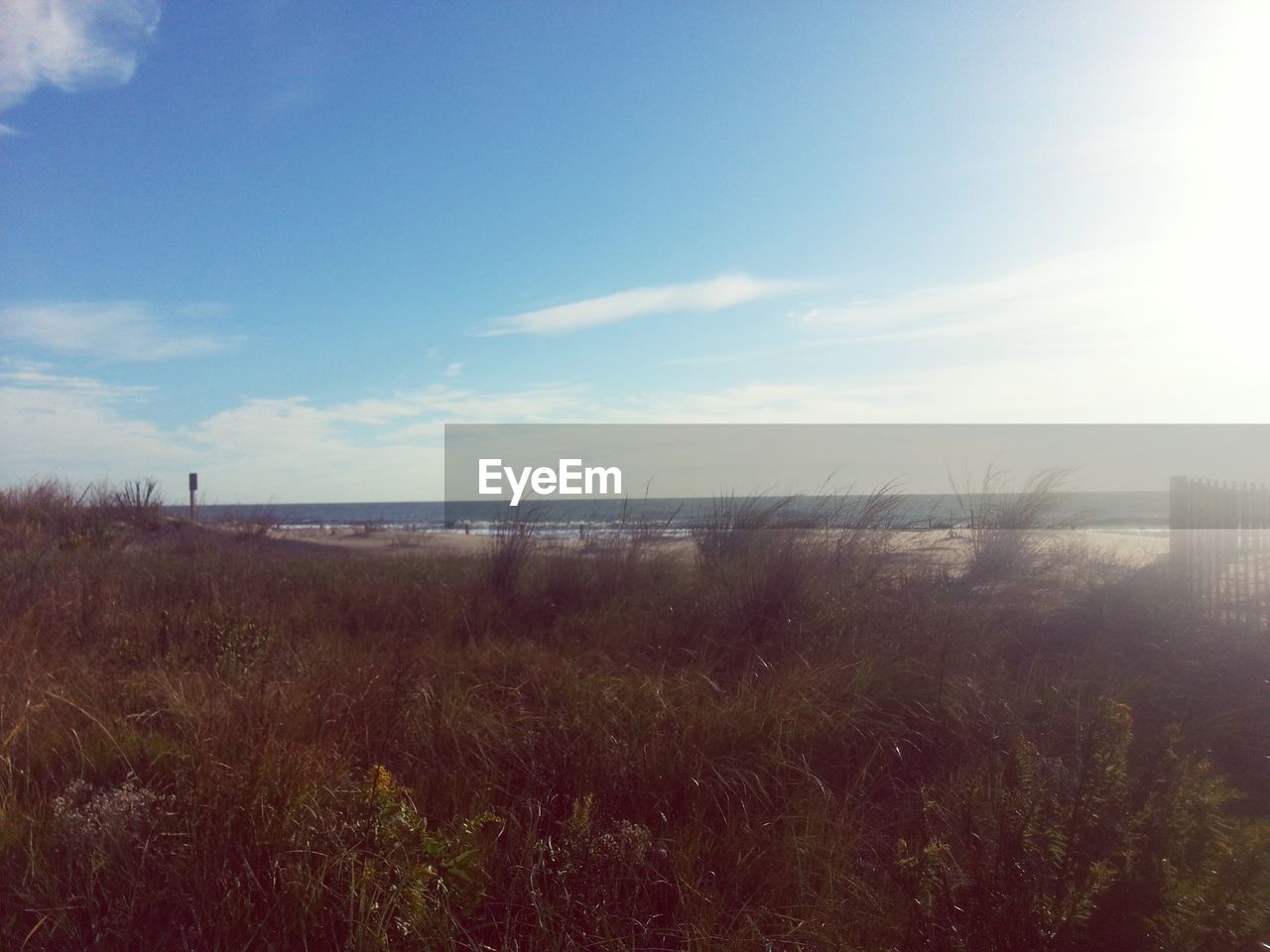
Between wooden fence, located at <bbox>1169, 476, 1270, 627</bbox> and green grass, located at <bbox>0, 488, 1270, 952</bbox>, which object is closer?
green grass, located at <bbox>0, 488, 1270, 952</bbox>

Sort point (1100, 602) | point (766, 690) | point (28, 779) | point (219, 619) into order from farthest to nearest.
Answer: point (1100, 602) < point (219, 619) < point (766, 690) < point (28, 779)

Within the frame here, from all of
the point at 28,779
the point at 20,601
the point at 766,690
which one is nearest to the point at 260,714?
the point at 28,779

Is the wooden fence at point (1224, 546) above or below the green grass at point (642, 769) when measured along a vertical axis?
above

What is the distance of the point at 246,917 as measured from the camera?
280cm

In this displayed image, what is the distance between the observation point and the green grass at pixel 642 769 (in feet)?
8.71

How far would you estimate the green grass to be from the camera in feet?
8.71

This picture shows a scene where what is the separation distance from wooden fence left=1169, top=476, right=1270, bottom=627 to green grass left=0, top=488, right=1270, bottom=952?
0.47m

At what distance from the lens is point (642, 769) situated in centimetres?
392

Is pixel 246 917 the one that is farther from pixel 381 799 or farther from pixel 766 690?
pixel 766 690

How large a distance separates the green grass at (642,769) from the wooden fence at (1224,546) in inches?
18.3

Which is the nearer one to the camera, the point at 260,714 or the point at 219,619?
the point at 260,714

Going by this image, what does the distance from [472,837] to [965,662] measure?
139 inches

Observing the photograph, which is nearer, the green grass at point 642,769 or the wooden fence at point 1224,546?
the green grass at point 642,769

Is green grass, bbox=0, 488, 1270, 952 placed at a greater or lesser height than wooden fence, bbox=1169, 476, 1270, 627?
lesser
